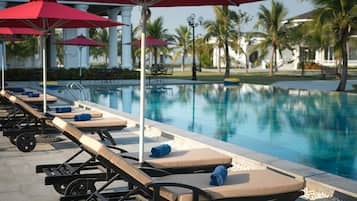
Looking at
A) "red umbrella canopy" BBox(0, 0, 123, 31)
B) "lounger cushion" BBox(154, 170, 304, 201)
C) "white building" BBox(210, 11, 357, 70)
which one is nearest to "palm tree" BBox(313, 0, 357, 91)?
"red umbrella canopy" BBox(0, 0, 123, 31)

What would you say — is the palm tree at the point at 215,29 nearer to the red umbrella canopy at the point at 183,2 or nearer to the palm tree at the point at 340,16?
the palm tree at the point at 340,16

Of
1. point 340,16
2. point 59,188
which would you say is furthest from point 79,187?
point 340,16

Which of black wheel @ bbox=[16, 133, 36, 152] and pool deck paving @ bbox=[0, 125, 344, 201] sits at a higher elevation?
black wheel @ bbox=[16, 133, 36, 152]

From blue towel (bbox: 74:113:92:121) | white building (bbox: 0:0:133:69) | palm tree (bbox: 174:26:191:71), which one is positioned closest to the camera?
blue towel (bbox: 74:113:92:121)

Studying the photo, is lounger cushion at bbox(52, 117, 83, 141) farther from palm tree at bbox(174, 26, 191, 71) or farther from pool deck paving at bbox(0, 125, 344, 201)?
palm tree at bbox(174, 26, 191, 71)

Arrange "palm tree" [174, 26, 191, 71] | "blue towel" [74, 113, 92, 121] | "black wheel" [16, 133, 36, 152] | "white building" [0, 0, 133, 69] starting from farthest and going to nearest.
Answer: "palm tree" [174, 26, 191, 71], "white building" [0, 0, 133, 69], "blue towel" [74, 113, 92, 121], "black wheel" [16, 133, 36, 152]

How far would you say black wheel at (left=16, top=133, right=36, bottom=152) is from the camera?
25.9 ft

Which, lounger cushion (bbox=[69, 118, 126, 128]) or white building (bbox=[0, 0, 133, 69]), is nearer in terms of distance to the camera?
lounger cushion (bbox=[69, 118, 126, 128])

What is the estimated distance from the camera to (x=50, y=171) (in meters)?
5.54

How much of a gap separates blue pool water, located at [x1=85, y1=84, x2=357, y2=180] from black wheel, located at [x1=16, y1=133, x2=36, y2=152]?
4350mm

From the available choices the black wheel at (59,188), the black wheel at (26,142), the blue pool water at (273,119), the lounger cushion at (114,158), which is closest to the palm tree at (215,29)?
the blue pool water at (273,119)

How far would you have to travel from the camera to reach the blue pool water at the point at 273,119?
9.59 metres

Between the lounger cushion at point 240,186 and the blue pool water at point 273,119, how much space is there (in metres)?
3.80

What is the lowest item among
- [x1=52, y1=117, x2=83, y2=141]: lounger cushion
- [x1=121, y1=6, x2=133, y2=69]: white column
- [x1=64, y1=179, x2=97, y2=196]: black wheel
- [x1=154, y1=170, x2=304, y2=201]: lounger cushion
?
[x1=64, y1=179, x2=97, y2=196]: black wheel
